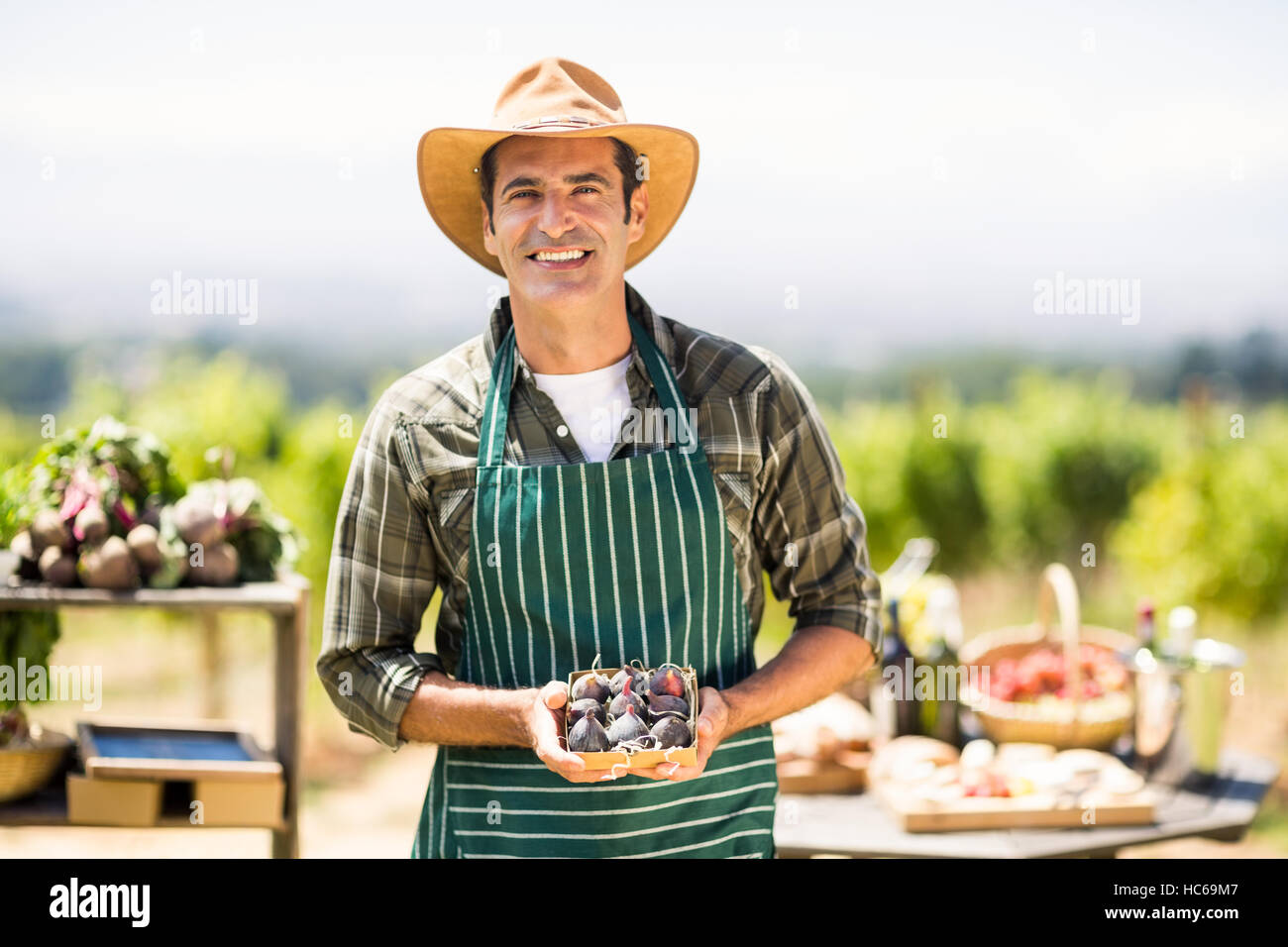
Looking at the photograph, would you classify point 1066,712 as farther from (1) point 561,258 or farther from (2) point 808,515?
(1) point 561,258

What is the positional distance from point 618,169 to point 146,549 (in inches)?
63.5

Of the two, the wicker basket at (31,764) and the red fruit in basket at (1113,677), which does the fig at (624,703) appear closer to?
the wicker basket at (31,764)

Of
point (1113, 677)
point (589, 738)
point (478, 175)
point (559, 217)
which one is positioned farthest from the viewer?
point (1113, 677)

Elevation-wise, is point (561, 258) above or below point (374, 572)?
above

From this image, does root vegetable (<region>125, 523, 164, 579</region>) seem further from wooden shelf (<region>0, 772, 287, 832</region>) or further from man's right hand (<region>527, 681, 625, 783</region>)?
man's right hand (<region>527, 681, 625, 783</region>)

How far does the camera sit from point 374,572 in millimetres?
1941

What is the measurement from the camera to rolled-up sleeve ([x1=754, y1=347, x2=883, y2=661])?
2.05m

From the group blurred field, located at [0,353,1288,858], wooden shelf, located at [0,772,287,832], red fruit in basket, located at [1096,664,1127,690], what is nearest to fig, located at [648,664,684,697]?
wooden shelf, located at [0,772,287,832]

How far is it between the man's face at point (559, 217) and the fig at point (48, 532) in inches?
59.9

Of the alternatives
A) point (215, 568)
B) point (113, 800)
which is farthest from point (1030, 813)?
point (113, 800)
